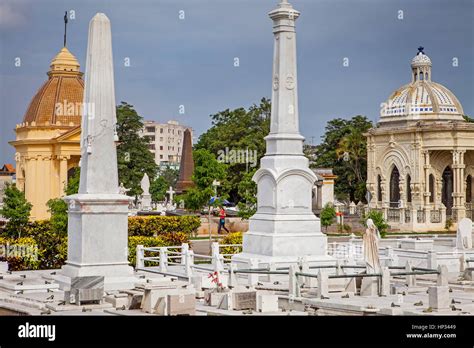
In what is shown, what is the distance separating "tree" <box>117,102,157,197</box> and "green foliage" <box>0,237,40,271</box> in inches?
1518

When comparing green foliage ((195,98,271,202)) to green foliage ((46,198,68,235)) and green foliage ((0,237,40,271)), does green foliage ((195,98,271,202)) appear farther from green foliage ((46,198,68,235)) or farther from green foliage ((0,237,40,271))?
green foliage ((0,237,40,271))

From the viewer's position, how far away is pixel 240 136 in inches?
3012

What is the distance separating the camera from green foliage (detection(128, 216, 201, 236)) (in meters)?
42.7

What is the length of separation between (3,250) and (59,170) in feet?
101

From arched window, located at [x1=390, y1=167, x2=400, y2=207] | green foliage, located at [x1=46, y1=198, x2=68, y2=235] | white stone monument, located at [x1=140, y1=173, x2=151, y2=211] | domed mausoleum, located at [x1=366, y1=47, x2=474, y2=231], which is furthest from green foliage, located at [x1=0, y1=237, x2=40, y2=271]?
arched window, located at [x1=390, y1=167, x2=400, y2=207]

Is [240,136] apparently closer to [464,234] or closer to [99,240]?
[464,234]

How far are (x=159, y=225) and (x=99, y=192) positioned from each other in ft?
65.3

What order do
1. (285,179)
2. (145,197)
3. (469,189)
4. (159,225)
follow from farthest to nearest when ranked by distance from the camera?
(469,189), (145,197), (159,225), (285,179)

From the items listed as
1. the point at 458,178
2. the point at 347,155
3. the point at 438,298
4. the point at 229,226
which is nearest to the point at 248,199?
the point at 229,226

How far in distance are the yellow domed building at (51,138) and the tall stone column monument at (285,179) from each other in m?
35.3

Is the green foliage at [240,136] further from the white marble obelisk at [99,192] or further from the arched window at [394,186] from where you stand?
the white marble obelisk at [99,192]

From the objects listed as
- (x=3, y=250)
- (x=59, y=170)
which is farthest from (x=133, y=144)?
(x=3, y=250)
